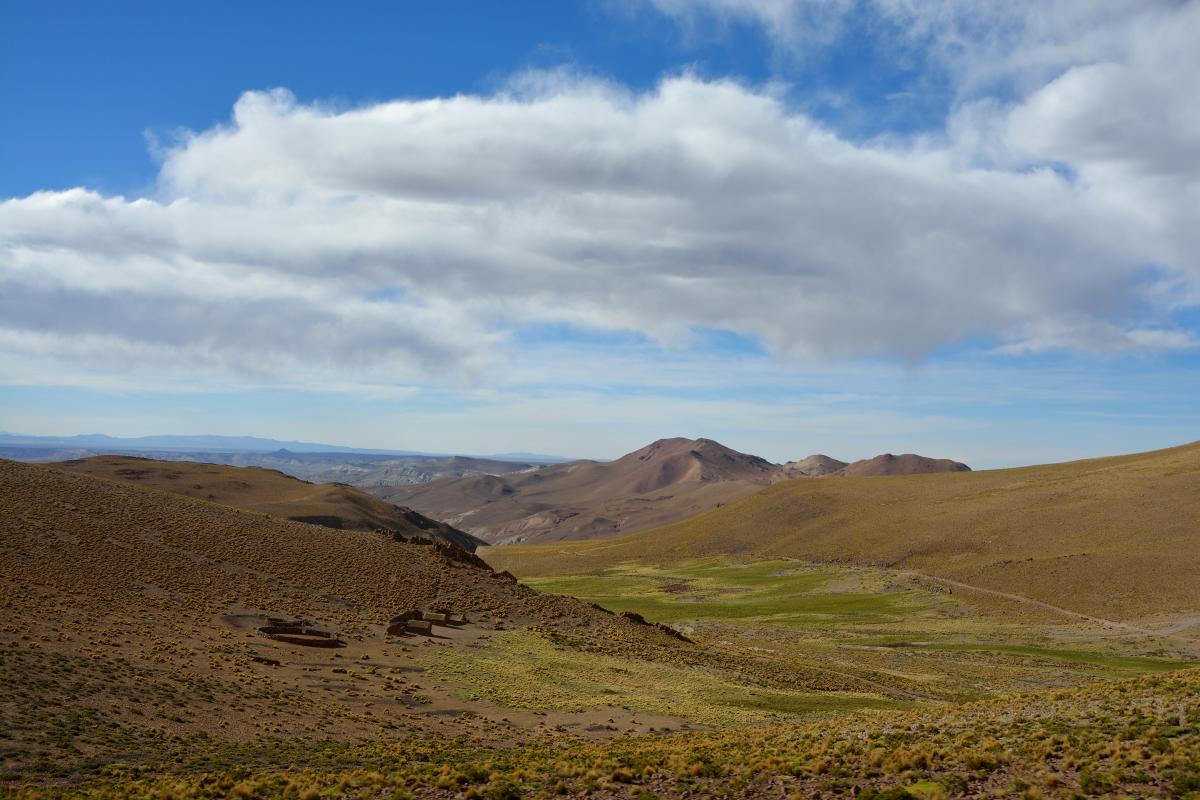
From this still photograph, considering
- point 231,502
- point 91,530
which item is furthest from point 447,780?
point 231,502

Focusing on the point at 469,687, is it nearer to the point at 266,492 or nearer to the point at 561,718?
the point at 561,718

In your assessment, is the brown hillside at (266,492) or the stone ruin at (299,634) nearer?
the stone ruin at (299,634)

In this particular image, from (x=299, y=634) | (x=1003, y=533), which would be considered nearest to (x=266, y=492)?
(x=299, y=634)

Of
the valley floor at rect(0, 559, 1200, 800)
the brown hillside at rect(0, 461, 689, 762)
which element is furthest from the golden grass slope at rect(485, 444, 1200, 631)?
the brown hillside at rect(0, 461, 689, 762)

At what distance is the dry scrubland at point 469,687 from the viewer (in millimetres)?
19766

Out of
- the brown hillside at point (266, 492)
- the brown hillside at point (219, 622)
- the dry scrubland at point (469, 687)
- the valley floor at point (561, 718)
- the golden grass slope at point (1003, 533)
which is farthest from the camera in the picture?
the brown hillside at point (266, 492)

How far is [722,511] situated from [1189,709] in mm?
139162

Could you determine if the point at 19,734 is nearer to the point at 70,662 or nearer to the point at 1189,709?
the point at 70,662

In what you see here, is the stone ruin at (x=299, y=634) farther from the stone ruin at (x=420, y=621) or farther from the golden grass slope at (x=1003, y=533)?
the golden grass slope at (x=1003, y=533)

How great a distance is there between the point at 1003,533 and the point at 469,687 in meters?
90.5

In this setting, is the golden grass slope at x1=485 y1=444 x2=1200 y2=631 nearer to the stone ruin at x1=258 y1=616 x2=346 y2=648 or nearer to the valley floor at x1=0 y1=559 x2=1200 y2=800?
the valley floor at x1=0 y1=559 x2=1200 y2=800

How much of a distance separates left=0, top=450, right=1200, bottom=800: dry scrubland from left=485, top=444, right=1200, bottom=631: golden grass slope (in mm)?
5613

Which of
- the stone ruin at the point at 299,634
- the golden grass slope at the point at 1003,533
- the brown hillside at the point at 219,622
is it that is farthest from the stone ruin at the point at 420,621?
the golden grass slope at the point at 1003,533

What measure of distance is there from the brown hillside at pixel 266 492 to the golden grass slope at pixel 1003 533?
24412 millimetres
